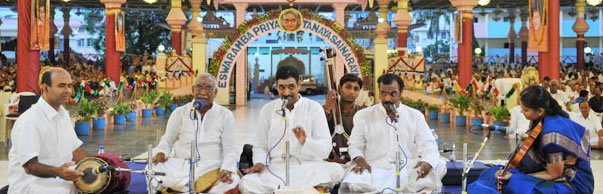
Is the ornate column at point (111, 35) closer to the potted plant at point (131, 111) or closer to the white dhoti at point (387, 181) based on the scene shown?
the potted plant at point (131, 111)

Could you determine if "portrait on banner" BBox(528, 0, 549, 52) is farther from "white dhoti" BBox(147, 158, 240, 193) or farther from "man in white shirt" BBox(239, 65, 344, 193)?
"white dhoti" BBox(147, 158, 240, 193)

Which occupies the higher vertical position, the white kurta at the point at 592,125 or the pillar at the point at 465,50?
the pillar at the point at 465,50

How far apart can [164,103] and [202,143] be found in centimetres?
1223

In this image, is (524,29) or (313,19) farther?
(524,29)

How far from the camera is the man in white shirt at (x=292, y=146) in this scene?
18.8ft

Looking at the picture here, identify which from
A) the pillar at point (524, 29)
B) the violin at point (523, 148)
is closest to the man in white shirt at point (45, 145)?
the violin at point (523, 148)

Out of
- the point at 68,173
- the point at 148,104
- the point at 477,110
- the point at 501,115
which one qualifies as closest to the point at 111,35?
the point at 148,104

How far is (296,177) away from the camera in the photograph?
577 centimetres

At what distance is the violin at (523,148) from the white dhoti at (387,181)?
86 centimetres

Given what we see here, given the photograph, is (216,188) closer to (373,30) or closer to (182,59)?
(182,59)

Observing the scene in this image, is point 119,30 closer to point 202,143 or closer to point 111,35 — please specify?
point 111,35

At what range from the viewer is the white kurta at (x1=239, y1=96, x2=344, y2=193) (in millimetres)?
5746

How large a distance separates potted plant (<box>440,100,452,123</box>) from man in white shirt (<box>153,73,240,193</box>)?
Answer: 411 inches

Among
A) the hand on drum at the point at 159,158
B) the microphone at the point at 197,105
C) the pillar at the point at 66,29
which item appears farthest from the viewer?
the pillar at the point at 66,29
